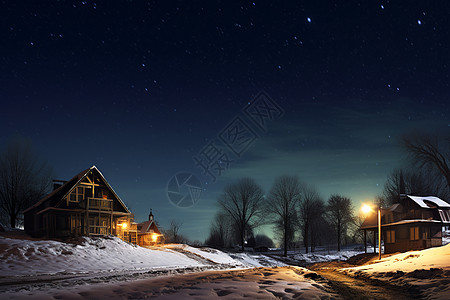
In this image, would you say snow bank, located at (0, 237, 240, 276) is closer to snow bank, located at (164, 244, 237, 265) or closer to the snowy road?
snow bank, located at (164, 244, 237, 265)

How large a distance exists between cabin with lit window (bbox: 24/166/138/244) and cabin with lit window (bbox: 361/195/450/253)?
29.4 m

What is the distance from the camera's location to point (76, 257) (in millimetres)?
24125

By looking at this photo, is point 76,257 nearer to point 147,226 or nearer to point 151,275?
point 151,275

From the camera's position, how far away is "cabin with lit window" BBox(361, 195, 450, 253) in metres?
39.0

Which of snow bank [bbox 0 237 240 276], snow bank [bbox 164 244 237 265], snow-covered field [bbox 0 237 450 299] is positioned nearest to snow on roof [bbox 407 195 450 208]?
snow-covered field [bbox 0 237 450 299]

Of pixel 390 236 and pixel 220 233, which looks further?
pixel 220 233

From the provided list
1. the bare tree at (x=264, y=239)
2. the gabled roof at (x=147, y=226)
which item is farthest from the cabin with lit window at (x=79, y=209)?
the bare tree at (x=264, y=239)

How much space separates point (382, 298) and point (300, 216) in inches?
2369

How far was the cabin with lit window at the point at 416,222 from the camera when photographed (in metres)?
39.0

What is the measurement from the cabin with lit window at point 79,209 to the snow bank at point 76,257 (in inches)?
265

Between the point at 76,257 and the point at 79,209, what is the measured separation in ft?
44.0

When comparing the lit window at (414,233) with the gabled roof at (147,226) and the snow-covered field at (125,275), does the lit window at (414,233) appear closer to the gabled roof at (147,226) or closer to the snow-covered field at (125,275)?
the snow-covered field at (125,275)

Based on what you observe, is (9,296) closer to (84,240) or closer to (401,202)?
(84,240)

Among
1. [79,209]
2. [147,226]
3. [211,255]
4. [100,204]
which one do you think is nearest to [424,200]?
[211,255]
